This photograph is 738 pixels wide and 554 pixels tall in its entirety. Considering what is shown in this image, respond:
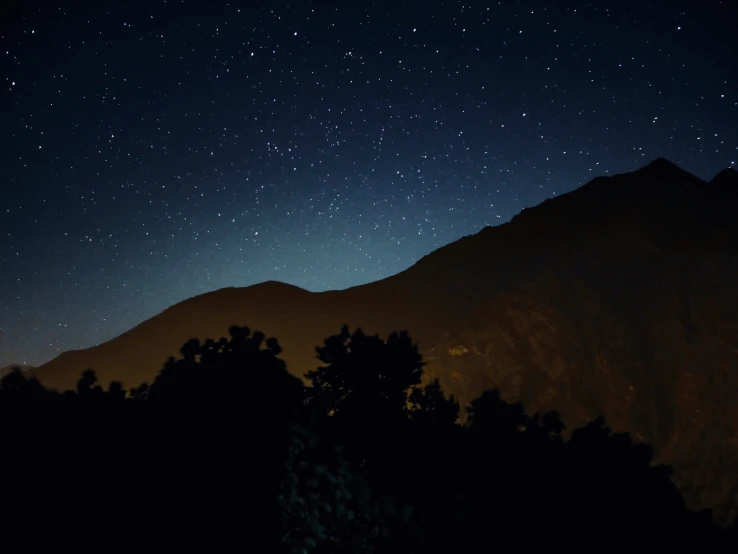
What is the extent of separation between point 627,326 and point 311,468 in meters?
68.3

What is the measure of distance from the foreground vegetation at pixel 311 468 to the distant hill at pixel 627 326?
48084 mm

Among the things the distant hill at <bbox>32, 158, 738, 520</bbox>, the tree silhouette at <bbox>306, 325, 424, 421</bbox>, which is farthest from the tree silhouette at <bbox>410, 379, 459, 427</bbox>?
the distant hill at <bbox>32, 158, 738, 520</bbox>

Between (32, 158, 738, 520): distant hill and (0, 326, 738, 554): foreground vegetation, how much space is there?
4808 cm

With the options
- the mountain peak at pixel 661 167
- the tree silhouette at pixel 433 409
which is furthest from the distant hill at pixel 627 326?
the tree silhouette at pixel 433 409

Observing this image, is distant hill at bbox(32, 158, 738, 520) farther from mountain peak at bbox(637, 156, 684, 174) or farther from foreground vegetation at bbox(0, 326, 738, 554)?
foreground vegetation at bbox(0, 326, 738, 554)

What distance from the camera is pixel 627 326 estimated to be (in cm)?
6469

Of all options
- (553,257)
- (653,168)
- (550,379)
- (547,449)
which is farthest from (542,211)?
(547,449)

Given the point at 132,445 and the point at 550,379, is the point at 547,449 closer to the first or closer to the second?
the point at 132,445

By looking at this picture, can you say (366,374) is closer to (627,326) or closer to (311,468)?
(311,468)

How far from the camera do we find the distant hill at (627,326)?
53594 millimetres

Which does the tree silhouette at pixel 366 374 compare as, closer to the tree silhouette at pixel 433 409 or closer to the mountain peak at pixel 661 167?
the tree silhouette at pixel 433 409

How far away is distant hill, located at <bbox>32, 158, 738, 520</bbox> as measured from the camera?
53.6m

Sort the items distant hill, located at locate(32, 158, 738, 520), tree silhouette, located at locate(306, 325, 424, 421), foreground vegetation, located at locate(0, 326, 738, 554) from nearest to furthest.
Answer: foreground vegetation, located at locate(0, 326, 738, 554) → tree silhouette, located at locate(306, 325, 424, 421) → distant hill, located at locate(32, 158, 738, 520)

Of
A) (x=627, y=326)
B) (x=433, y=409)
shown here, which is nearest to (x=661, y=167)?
(x=627, y=326)
